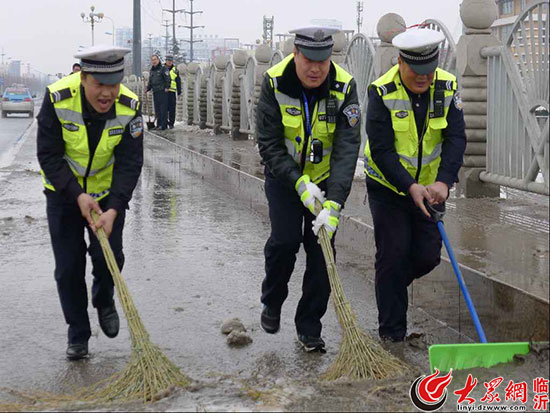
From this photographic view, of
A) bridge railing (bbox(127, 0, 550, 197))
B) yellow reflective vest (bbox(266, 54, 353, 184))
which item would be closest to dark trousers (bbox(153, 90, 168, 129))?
bridge railing (bbox(127, 0, 550, 197))

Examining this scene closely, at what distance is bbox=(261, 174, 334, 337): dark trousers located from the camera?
205 inches

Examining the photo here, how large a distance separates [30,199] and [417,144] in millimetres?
7665

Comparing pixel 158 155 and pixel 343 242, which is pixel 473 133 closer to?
pixel 343 242

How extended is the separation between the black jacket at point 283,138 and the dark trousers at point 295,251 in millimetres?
186

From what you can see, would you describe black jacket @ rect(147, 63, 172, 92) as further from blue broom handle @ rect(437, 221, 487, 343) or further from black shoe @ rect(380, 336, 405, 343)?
blue broom handle @ rect(437, 221, 487, 343)

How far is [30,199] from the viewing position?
11.8 meters

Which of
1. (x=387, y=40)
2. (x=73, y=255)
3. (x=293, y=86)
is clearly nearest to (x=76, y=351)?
(x=73, y=255)

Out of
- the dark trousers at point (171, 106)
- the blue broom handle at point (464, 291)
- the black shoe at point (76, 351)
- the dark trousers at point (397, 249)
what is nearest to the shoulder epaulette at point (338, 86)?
the dark trousers at point (397, 249)

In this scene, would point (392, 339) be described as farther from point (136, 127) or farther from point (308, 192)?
point (136, 127)

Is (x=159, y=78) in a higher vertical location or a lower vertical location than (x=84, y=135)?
lower

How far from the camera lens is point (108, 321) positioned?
535 centimetres

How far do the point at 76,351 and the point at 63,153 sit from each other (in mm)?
1082

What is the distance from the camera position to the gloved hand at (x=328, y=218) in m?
4.88

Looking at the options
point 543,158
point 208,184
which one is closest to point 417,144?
point 543,158
